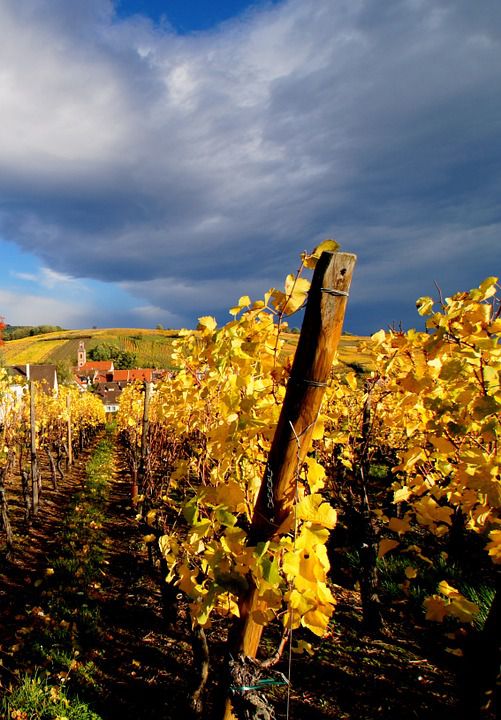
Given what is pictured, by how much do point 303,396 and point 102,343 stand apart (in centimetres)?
9418

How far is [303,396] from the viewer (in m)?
1.29

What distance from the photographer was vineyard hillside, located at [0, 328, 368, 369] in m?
72.9

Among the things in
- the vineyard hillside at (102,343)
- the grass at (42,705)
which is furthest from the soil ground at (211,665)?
the vineyard hillside at (102,343)

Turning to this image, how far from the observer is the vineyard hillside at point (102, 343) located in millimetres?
72875

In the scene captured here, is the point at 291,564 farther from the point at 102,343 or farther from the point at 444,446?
the point at 102,343

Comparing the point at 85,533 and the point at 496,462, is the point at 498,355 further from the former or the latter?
the point at 85,533

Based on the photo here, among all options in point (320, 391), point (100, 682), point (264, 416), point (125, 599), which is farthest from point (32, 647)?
point (320, 391)

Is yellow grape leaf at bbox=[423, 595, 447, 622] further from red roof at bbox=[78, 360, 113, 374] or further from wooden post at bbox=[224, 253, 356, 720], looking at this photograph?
red roof at bbox=[78, 360, 113, 374]

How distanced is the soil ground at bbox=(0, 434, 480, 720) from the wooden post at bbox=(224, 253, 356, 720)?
6.97 ft

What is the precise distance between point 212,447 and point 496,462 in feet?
4.12

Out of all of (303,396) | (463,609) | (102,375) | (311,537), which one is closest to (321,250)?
(303,396)

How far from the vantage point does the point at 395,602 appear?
4.96 meters

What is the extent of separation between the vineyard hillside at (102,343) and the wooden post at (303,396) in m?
58.4

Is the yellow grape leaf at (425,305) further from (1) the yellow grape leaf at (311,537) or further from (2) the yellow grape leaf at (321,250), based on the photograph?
(1) the yellow grape leaf at (311,537)
